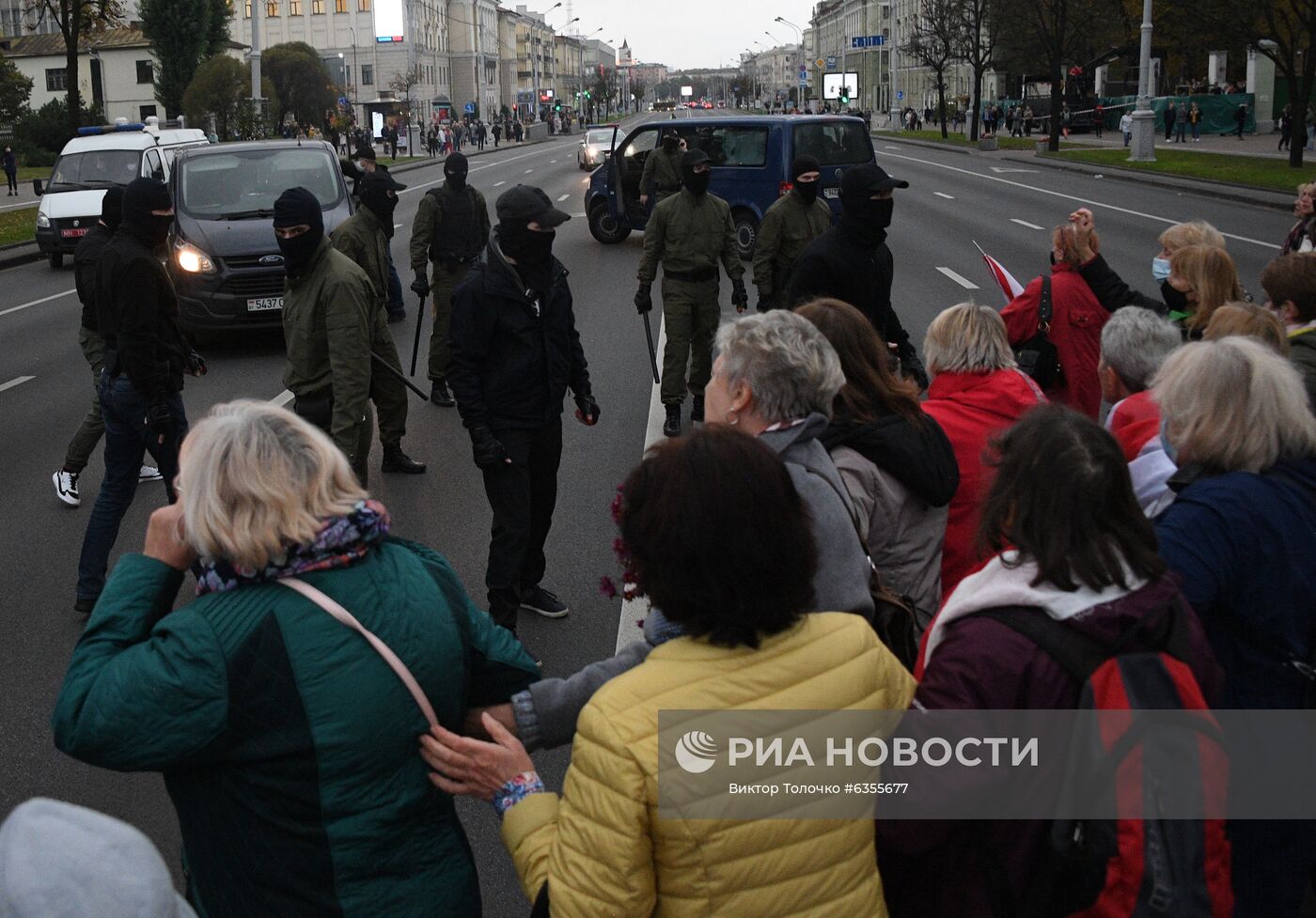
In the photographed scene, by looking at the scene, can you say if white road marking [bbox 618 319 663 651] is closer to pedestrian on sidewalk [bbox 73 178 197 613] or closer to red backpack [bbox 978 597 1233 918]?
red backpack [bbox 978 597 1233 918]

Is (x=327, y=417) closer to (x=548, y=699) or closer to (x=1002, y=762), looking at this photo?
(x=548, y=699)

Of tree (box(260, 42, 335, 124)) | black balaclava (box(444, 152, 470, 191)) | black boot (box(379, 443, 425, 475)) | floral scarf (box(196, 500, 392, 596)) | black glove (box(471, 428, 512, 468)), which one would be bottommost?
black boot (box(379, 443, 425, 475))

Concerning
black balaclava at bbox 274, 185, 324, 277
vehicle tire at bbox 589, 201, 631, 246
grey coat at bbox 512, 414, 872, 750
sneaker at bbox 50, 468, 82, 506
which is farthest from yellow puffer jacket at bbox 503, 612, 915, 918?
vehicle tire at bbox 589, 201, 631, 246

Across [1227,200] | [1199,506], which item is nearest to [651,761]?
[1199,506]

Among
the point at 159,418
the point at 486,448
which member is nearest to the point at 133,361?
the point at 159,418

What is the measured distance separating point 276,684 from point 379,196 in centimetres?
712

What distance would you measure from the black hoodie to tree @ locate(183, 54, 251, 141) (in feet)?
157

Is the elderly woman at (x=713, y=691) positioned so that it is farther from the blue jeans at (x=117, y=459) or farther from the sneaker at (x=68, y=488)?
the sneaker at (x=68, y=488)

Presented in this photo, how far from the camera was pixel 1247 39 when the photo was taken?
32.0 meters

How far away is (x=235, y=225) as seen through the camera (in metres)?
13.2

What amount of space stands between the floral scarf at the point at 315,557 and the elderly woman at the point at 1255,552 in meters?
1.71

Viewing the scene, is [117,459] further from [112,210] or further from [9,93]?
[9,93]

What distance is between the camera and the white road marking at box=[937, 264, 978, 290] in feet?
53.6

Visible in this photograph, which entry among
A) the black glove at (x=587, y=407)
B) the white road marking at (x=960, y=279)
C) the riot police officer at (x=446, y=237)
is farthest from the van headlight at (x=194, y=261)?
the white road marking at (x=960, y=279)
